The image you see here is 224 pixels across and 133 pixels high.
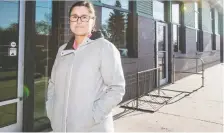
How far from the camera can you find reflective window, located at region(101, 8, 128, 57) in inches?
241

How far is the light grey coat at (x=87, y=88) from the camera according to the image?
1876 millimetres

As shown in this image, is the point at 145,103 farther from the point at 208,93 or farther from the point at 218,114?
the point at 208,93

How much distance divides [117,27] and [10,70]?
3.40 meters

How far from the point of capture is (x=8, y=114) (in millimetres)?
3926

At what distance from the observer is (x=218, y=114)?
5.48 meters

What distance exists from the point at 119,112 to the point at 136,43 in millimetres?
2321

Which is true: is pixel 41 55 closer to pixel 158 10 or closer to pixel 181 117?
pixel 181 117

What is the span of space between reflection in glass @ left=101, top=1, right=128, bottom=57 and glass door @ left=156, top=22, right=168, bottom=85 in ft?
6.77

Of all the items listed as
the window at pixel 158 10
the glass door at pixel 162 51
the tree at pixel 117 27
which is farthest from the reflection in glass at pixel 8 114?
the window at pixel 158 10

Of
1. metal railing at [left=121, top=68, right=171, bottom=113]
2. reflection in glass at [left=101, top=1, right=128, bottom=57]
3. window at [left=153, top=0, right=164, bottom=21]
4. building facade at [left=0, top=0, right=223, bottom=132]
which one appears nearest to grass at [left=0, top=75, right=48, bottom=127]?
building facade at [left=0, top=0, right=223, bottom=132]

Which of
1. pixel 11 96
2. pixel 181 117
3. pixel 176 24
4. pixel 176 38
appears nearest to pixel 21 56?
pixel 11 96

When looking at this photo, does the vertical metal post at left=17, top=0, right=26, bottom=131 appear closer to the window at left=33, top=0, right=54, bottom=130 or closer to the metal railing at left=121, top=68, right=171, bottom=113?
the window at left=33, top=0, right=54, bottom=130

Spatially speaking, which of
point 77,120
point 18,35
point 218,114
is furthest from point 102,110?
point 218,114

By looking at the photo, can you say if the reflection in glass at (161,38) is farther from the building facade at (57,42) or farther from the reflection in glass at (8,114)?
the reflection in glass at (8,114)
